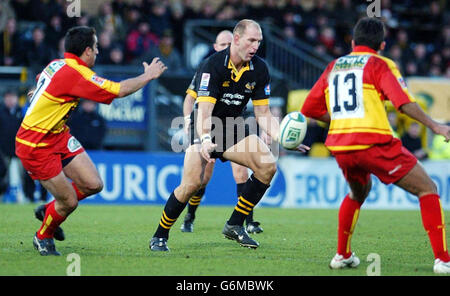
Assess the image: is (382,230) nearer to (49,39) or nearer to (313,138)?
(313,138)

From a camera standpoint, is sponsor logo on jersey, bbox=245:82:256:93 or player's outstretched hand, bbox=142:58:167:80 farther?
sponsor logo on jersey, bbox=245:82:256:93

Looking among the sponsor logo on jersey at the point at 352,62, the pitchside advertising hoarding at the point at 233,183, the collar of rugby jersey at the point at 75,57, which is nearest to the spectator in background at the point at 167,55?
the pitchside advertising hoarding at the point at 233,183

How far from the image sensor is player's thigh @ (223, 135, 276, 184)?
26.9 feet

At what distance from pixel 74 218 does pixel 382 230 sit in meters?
4.58

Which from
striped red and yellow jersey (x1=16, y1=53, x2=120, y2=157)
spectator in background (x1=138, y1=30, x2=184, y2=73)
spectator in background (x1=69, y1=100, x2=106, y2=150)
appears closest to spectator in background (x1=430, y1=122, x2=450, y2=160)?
spectator in background (x1=138, y1=30, x2=184, y2=73)

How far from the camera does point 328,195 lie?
16.0 m

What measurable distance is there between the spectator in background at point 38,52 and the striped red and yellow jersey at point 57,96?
9736 millimetres

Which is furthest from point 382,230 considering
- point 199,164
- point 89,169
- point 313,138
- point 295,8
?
point 295,8

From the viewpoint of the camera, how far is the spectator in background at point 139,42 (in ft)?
62.0

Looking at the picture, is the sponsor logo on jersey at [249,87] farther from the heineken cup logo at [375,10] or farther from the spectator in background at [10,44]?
the spectator in background at [10,44]

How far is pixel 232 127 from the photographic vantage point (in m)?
8.43

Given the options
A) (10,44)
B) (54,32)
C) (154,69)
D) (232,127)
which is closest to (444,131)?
(232,127)

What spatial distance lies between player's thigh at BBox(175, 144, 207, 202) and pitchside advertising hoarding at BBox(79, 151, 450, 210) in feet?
24.9

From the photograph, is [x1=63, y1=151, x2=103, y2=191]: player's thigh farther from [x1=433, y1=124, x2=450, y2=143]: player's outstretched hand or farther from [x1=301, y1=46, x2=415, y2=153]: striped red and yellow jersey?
[x1=433, y1=124, x2=450, y2=143]: player's outstretched hand
